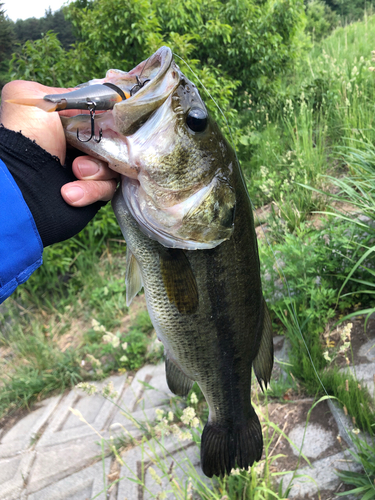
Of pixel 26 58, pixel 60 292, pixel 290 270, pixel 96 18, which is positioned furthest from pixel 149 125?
pixel 96 18

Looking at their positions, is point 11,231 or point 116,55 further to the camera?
point 116,55

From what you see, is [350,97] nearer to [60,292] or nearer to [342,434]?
[342,434]

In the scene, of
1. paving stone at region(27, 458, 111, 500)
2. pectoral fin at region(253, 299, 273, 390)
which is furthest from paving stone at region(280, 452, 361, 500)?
paving stone at region(27, 458, 111, 500)

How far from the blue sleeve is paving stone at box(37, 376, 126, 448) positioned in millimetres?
1836

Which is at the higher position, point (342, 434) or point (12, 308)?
point (12, 308)

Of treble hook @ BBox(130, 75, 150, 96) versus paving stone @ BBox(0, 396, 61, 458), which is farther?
paving stone @ BBox(0, 396, 61, 458)

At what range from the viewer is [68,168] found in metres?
1.13

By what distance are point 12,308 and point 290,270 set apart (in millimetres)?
3306

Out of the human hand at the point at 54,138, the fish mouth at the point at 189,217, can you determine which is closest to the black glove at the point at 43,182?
the human hand at the point at 54,138

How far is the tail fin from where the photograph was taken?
55.9 inches

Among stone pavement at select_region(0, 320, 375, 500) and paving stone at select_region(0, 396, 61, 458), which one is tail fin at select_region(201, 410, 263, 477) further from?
paving stone at select_region(0, 396, 61, 458)

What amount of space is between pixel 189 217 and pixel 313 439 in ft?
5.34

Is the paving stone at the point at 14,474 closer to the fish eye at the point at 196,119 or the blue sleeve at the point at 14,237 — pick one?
the blue sleeve at the point at 14,237

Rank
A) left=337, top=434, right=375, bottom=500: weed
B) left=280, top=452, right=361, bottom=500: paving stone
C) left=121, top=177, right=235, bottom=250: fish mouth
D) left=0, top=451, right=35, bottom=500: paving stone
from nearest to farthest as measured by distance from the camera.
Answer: left=121, top=177, right=235, bottom=250: fish mouth
left=337, top=434, right=375, bottom=500: weed
left=280, top=452, right=361, bottom=500: paving stone
left=0, top=451, right=35, bottom=500: paving stone
